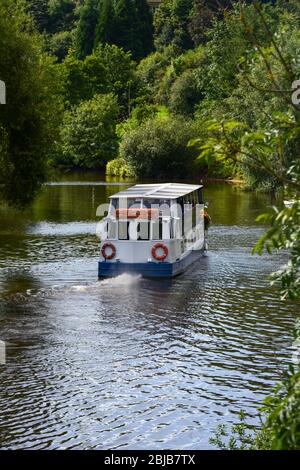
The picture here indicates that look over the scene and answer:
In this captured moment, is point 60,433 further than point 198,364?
No

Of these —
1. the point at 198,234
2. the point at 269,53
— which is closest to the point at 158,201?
the point at 198,234

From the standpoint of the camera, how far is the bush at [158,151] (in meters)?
81.6

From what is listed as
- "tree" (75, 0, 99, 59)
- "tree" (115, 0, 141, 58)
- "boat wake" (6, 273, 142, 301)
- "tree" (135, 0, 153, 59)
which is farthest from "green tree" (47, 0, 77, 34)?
"boat wake" (6, 273, 142, 301)

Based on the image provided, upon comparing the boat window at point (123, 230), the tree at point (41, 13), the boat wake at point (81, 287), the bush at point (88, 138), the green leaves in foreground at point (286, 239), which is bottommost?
the boat wake at point (81, 287)

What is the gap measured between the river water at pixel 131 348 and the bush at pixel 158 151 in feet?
149

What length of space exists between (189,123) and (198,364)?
69531mm

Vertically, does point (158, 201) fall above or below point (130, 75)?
below

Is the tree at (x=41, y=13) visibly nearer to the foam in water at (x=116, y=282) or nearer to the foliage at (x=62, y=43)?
the foliage at (x=62, y=43)

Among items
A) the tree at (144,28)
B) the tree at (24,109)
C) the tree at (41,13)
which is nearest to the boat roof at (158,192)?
the tree at (24,109)

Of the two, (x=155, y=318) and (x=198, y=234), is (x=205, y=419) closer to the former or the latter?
(x=155, y=318)

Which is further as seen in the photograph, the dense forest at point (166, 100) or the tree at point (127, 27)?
the tree at point (127, 27)

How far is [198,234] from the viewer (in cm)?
3450
